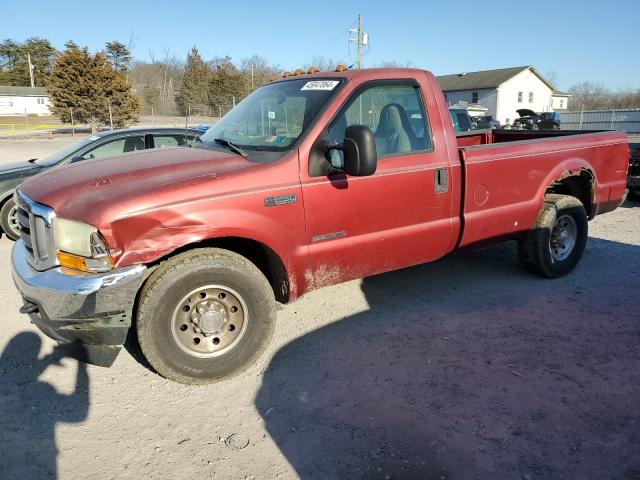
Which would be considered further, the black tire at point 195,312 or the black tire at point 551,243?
the black tire at point 551,243

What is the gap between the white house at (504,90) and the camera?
176 feet

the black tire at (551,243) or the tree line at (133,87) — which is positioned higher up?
the tree line at (133,87)

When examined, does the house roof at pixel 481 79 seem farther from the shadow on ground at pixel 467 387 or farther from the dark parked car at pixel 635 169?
the shadow on ground at pixel 467 387

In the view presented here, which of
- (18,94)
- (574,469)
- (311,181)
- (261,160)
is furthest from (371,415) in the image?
(18,94)

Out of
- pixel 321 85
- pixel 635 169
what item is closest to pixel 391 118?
pixel 321 85

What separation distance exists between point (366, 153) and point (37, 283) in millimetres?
2232

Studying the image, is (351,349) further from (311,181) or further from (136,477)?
(136,477)

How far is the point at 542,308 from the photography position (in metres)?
4.54

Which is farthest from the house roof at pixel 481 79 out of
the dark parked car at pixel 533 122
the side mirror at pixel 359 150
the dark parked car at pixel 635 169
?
the side mirror at pixel 359 150

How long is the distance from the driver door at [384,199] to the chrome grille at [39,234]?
1.64 meters

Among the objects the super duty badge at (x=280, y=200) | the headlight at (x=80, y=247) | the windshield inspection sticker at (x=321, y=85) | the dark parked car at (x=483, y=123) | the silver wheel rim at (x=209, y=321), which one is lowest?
the silver wheel rim at (x=209, y=321)

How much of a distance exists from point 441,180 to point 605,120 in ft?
107

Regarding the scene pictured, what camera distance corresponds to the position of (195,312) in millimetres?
3350

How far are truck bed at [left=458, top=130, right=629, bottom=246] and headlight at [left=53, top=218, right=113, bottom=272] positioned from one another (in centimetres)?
292
